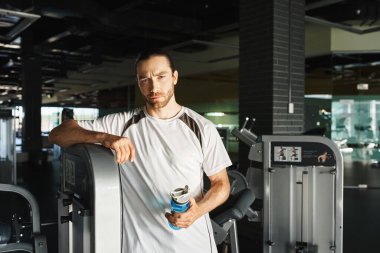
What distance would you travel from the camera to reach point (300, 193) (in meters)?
3.04

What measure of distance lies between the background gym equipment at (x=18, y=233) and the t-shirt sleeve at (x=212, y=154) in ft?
3.20

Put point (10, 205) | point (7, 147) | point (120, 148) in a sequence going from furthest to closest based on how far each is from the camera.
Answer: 1. point (7, 147)
2. point (10, 205)
3. point (120, 148)

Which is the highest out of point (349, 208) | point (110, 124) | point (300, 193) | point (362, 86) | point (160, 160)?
point (362, 86)

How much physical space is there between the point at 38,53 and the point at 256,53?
822cm

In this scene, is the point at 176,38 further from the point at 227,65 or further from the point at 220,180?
the point at 220,180

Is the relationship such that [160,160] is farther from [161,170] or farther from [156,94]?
[156,94]

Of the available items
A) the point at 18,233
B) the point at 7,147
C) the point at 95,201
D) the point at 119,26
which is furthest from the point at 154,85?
the point at 119,26

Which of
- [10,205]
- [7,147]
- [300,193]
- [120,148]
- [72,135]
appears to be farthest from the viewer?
[7,147]

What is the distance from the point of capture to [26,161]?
36.9 ft

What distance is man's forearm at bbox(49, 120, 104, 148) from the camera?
4.37ft

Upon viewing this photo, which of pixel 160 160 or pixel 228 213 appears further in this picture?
pixel 228 213

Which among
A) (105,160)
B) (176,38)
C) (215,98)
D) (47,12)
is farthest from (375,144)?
(105,160)

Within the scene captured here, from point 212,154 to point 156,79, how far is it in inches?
14.2

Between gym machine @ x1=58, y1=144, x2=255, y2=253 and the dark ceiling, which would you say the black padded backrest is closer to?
gym machine @ x1=58, y1=144, x2=255, y2=253
